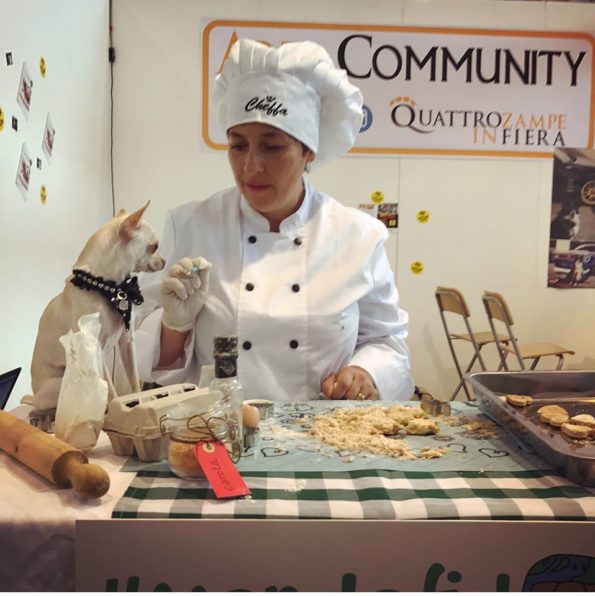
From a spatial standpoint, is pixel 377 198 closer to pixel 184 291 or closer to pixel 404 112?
pixel 404 112

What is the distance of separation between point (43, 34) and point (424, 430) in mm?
1905

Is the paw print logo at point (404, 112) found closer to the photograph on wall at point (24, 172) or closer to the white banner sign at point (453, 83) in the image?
the white banner sign at point (453, 83)

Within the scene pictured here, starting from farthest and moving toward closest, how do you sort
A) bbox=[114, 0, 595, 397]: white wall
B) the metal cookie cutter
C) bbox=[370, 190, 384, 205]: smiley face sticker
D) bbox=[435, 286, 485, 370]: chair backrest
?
1. bbox=[370, 190, 384, 205]: smiley face sticker
2. bbox=[114, 0, 595, 397]: white wall
3. bbox=[435, 286, 485, 370]: chair backrest
4. the metal cookie cutter

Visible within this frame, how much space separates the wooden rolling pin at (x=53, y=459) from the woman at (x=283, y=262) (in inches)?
16.2

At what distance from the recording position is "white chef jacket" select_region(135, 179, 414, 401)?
1.28 m

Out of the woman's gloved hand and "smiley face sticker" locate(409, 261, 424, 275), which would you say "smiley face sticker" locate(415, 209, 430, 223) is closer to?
"smiley face sticker" locate(409, 261, 424, 275)

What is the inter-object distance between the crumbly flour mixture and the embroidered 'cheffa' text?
2.06 feet

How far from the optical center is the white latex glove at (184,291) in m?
1.00

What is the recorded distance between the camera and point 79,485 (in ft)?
2.02

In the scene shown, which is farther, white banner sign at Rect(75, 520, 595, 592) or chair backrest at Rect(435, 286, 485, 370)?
chair backrest at Rect(435, 286, 485, 370)

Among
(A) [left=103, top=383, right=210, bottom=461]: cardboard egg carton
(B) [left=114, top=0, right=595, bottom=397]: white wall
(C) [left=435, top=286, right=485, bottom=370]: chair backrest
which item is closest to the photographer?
(A) [left=103, top=383, right=210, bottom=461]: cardboard egg carton

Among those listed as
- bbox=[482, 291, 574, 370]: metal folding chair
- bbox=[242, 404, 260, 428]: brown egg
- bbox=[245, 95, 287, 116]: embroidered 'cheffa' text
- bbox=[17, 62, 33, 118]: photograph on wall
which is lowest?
bbox=[482, 291, 574, 370]: metal folding chair

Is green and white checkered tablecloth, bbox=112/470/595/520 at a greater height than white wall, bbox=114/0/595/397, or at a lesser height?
lesser

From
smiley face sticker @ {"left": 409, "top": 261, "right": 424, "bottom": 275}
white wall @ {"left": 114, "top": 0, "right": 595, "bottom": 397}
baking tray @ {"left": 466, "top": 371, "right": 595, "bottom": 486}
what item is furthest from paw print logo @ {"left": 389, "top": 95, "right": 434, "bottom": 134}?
baking tray @ {"left": 466, "top": 371, "right": 595, "bottom": 486}
